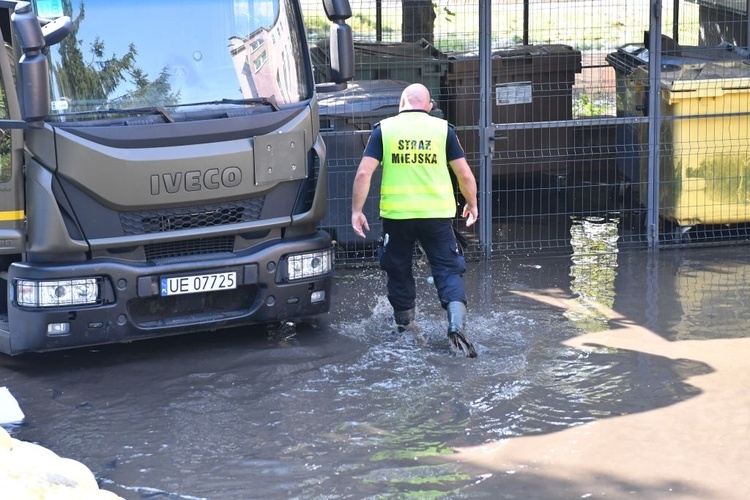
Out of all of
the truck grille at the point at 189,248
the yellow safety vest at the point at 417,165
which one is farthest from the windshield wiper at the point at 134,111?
the yellow safety vest at the point at 417,165

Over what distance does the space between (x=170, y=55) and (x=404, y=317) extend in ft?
7.42

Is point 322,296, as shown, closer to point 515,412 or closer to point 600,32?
point 515,412

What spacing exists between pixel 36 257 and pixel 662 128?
5.85 m

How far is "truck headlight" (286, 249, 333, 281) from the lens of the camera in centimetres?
728

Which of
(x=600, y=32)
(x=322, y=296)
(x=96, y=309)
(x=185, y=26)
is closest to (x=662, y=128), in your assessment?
(x=600, y=32)

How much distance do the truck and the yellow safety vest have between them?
0.48m

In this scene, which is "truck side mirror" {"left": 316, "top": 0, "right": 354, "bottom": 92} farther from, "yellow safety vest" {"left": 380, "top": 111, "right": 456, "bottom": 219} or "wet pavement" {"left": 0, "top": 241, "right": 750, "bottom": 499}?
"wet pavement" {"left": 0, "top": 241, "right": 750, "bottom": 499}

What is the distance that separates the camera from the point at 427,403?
6215 mm

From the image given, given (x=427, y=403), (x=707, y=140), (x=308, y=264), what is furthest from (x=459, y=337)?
(x=707, y=140)

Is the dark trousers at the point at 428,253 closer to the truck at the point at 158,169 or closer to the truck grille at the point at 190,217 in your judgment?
the truck at the point at 158,169

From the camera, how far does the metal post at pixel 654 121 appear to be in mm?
9922

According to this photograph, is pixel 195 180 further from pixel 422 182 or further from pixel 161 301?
pixel 422 182

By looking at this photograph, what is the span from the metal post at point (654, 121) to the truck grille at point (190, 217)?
433 centimetres

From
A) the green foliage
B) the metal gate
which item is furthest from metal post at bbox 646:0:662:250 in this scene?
the green foliage
